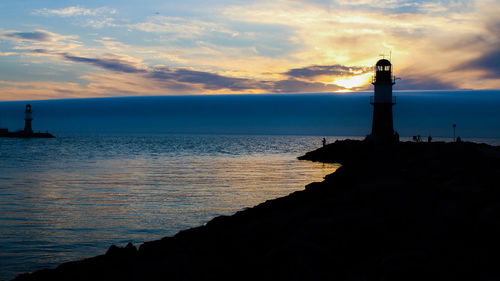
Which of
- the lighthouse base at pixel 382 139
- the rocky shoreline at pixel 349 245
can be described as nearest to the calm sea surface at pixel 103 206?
the rocky shoreline at pixel 349 245

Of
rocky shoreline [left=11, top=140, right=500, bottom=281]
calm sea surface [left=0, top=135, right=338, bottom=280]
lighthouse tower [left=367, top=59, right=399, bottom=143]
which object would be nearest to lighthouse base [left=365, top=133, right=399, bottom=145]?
lighthouse tower [left=367, top=59, right=399, bottom=143]

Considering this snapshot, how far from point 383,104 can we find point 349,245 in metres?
38.2

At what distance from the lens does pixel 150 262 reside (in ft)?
29.7

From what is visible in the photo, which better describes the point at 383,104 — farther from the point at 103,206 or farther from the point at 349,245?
the point at 349,245

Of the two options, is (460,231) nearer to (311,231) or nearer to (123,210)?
(311,231)

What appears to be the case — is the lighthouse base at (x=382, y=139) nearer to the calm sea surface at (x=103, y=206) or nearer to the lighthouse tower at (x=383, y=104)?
the lighthouse tower at (x=383, y=104)

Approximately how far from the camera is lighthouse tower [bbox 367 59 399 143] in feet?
146

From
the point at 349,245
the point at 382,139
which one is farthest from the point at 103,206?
the point at 382,139

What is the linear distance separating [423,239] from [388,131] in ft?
125

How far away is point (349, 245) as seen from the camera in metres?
8.39

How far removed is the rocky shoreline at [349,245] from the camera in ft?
23.7

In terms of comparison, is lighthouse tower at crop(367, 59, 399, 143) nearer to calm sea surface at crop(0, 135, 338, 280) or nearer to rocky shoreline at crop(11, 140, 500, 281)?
calm sea surface at crop(0, 135, 338, 280)

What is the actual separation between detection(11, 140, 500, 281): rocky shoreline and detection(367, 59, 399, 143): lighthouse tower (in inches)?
1297

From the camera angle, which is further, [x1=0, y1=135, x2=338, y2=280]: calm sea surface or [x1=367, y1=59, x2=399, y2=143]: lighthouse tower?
[x1=367, y1=59, x2=399, y2=143]: lighthouse tower
